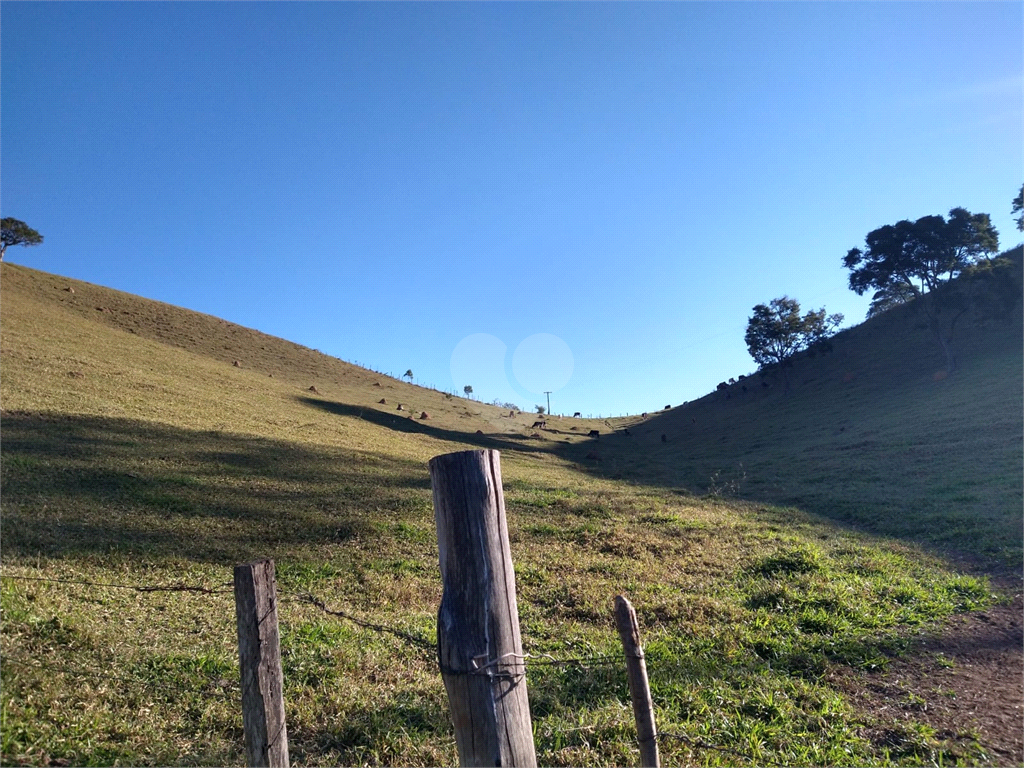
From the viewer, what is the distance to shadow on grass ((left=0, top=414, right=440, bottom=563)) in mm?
10281

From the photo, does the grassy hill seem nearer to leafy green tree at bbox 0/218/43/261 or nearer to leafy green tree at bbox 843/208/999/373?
leafy green tree at bbox 843/208/999/373

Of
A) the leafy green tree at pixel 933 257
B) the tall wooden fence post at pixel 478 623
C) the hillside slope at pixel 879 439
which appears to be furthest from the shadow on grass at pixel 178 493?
the leafy green tree at pixel 933 257

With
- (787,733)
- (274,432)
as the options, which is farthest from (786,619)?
(274,432)

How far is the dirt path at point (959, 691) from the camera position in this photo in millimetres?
4867

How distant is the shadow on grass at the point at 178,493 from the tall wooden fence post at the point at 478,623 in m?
8.38

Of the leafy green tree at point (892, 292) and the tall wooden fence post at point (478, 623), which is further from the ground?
the leafy green tree at point (892, 292)

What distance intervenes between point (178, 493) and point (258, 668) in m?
11.4

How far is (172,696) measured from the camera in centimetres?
525

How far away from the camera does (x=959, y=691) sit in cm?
570

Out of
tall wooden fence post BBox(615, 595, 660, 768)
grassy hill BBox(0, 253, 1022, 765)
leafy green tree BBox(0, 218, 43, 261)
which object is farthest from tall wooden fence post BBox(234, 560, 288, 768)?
leafy green tree BBox(0, 218, 43, 261)

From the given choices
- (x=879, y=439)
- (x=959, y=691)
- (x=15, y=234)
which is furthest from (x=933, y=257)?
(x=15, y=234)

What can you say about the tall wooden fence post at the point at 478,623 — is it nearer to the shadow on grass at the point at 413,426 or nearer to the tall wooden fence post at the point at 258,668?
the tall wooden fence post at the point at 258,668

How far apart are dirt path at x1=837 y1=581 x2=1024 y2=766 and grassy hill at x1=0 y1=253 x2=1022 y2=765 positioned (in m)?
0.12

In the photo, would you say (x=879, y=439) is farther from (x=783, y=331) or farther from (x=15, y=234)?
(x=15, y=234)
